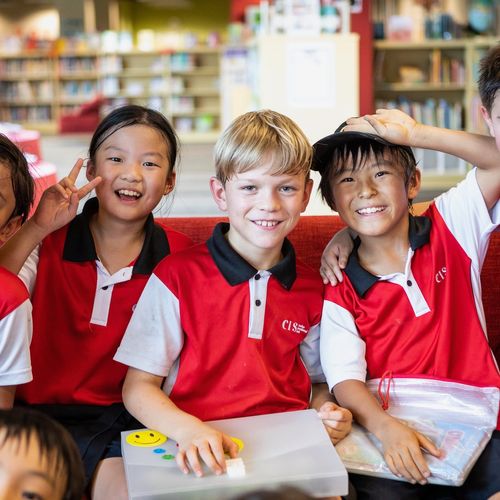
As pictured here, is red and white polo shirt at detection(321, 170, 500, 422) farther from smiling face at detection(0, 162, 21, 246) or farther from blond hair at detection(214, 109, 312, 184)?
smiling face at detection(0, 162, 21, 246)

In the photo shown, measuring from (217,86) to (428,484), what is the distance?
1361 cm

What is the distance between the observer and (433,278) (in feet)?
5.54

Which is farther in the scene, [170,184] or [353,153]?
[170,184]

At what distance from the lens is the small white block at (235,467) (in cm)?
125

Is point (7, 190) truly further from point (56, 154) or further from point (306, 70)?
point (56, 154)

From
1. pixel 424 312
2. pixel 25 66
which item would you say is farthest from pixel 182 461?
pixel 25 66

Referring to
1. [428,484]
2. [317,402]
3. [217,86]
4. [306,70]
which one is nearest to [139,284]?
[317,402]

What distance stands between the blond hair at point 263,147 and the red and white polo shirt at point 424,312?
285 millimetres

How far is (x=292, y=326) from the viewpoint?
163 cm

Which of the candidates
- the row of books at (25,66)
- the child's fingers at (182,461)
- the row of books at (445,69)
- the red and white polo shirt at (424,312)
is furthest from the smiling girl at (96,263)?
the row of books at (25,66)

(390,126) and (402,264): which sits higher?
(390,126)

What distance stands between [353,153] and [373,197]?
113mm

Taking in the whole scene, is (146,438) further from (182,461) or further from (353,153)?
(353,153)

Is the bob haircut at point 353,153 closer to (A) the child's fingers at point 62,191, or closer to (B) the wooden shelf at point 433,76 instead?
(A) the child's fingers at point 62,191
